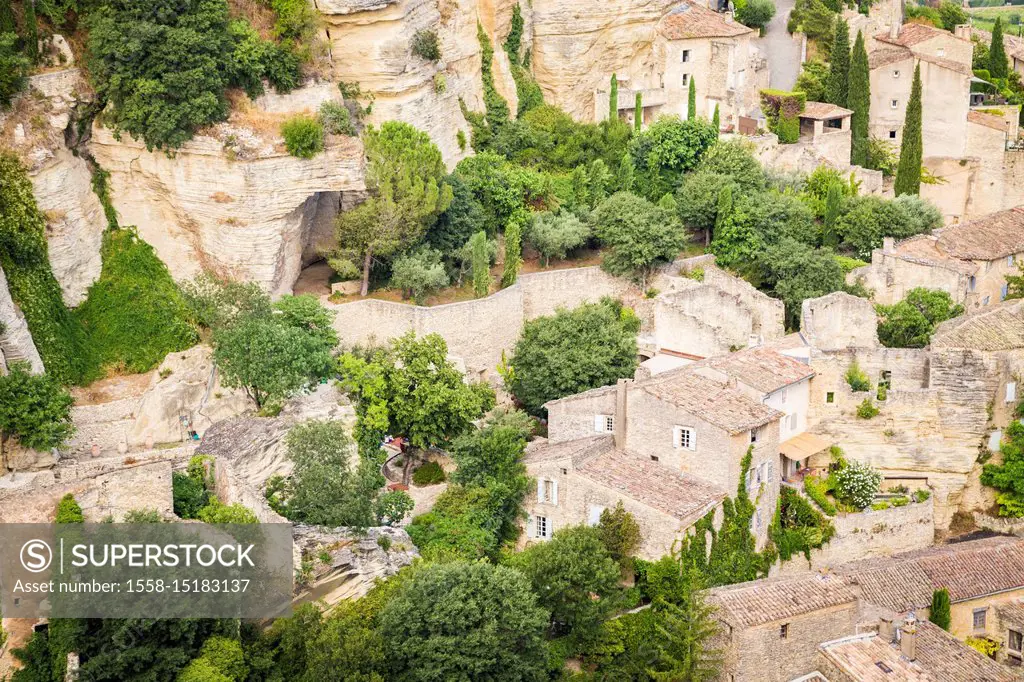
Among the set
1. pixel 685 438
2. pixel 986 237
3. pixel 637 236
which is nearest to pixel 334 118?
pixel 637 236

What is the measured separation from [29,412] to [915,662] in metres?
21.3

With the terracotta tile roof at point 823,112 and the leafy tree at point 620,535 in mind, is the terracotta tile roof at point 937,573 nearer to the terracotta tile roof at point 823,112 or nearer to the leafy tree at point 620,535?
the leafy tree at point 620,535

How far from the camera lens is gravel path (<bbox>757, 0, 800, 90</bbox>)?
5916 cm

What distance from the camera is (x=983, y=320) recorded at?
43.3 m

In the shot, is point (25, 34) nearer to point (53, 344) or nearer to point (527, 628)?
point (53, 344)

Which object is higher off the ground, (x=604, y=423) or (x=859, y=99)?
(x=859, y=99)

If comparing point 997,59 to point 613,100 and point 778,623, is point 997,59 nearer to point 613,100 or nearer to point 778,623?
point 613,100

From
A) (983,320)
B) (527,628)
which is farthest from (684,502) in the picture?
(983,320)

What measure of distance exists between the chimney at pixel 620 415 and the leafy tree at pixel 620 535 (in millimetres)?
3141

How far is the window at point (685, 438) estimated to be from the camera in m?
38.0

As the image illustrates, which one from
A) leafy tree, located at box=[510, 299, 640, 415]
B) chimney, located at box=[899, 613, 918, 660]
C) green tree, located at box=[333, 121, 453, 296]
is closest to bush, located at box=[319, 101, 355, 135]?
green tree, located at box=[333, 121, 453, 296]

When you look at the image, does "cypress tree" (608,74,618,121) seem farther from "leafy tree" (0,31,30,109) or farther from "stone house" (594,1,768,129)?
"leafy tree" (0,31,30,109)

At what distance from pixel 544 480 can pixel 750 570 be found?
17.8 feet

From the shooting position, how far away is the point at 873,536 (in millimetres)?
40000
